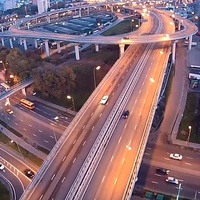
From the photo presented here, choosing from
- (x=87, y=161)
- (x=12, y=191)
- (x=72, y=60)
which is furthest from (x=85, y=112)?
(x=72, y=60)

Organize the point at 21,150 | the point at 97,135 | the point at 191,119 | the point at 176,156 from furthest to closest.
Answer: the point at 191,119 < the point at 21,150 < the point at 176,156 < the point at 97,135

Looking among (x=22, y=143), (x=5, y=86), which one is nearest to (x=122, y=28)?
(x=5, y=86)

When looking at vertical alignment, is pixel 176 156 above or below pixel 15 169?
above

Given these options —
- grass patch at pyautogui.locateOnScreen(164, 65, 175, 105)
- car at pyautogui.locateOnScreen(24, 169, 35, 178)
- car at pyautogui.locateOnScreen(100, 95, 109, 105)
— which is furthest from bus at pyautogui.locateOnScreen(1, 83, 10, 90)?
grass patch at pyautogui.locateOnScreen(164, 65, 175, 105)

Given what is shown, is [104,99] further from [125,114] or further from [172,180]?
[172,180]

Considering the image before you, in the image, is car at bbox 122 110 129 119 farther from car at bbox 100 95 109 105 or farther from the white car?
the white car

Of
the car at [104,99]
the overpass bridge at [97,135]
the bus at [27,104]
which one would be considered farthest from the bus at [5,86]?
the car at [104,99]

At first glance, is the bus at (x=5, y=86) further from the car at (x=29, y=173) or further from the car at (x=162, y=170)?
the car at (x=162, y=170)
